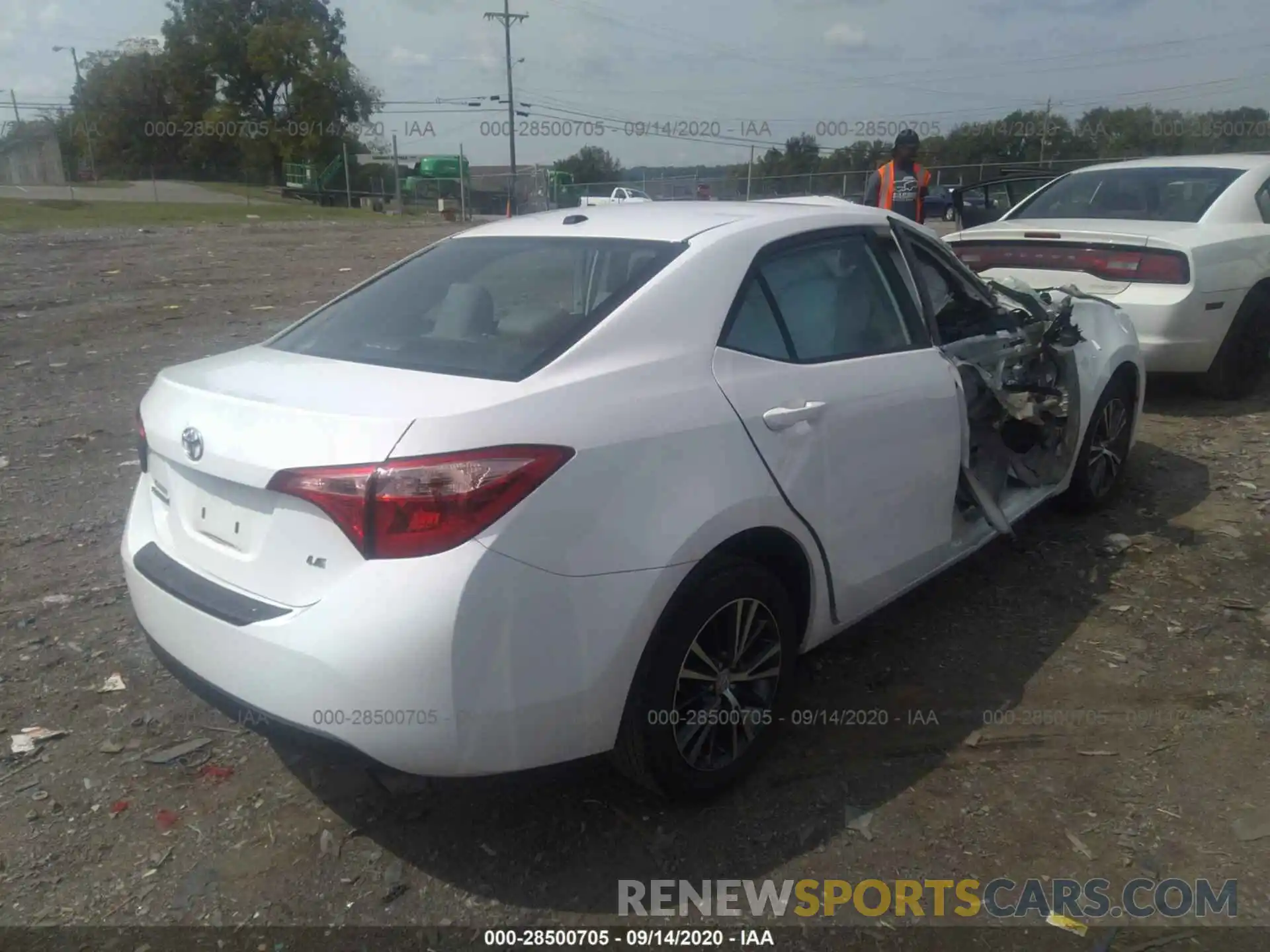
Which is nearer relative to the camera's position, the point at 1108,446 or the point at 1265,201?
the point at 1108,446

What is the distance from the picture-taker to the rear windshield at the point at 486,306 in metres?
2.74

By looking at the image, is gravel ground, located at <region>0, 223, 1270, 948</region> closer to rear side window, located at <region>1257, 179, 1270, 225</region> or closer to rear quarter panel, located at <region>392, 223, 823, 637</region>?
rear quarter panel, located at <region>392, 223, 823, 637</region>

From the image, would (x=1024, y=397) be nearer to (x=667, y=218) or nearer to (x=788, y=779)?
(x=667, y=218)

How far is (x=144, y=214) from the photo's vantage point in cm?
2931

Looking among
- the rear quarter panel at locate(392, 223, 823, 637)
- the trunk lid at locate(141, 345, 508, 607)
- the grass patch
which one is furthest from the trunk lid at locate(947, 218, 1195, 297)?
the grass patch

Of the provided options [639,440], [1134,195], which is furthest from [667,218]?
[1134,195]

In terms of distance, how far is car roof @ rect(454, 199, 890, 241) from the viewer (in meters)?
3.23

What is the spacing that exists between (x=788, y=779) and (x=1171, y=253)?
Answer: 5.13 meters

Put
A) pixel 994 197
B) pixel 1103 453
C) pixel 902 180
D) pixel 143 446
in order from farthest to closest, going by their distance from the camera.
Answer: pixel 994 197
pixel 902 180
pixel 1103 453
pixel 143 446

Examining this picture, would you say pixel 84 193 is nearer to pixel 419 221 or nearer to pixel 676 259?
pixel 419 221

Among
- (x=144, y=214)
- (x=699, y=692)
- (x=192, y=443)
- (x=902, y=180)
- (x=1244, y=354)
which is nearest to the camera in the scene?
(x=192, y=443)

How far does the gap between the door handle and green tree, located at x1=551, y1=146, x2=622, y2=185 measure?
3993 cm

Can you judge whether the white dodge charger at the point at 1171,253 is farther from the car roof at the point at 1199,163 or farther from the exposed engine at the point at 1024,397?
the exposed engine at the point at 1024,397

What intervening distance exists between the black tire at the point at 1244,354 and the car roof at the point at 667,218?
435cm
